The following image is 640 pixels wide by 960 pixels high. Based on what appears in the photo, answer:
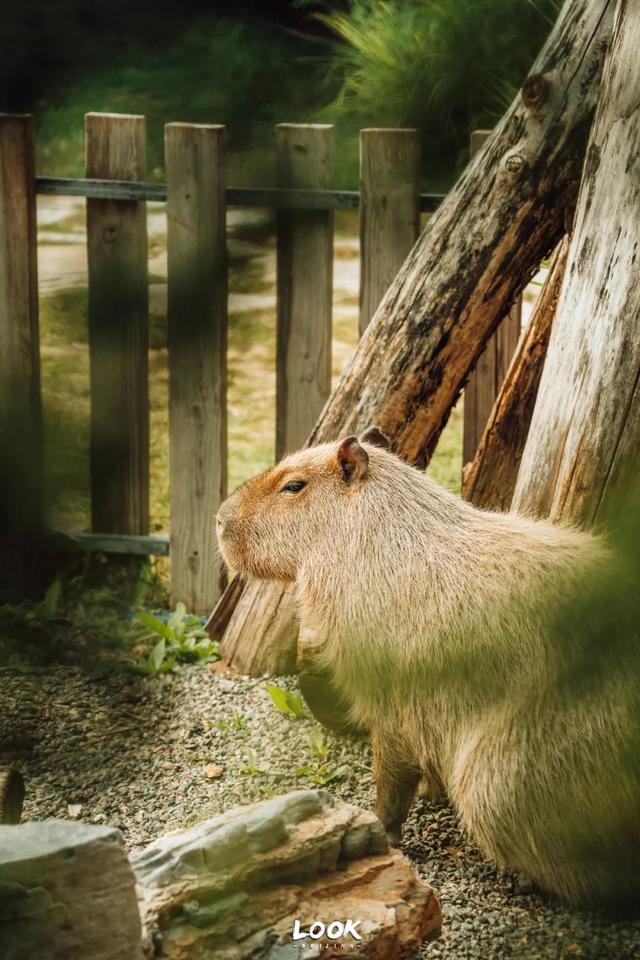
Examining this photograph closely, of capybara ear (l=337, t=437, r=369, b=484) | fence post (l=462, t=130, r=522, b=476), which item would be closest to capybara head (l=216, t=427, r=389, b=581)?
capybara ear (l=337, t=437, r=369, b=484)

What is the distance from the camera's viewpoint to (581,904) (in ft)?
8.37

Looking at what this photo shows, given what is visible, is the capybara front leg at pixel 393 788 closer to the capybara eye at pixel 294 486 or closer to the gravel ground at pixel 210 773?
the gravel ground at pixel 210 773

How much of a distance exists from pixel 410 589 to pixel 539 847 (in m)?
0.63

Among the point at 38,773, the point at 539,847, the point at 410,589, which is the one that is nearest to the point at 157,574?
the point at 38,773

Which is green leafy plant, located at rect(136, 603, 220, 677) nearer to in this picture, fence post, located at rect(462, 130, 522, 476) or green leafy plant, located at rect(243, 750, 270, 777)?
green leafy plant, located at rect(243, 750, 270, 777)

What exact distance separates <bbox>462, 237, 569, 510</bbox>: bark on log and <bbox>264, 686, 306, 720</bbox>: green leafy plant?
86 centimetres

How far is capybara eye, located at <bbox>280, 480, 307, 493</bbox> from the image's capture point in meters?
2.92

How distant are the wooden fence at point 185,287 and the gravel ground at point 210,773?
574 mm

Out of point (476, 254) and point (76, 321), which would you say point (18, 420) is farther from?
point (476, 254)

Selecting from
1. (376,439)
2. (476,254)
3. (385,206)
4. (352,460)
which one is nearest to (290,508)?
(352,460)

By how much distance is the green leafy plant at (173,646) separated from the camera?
3881 mm

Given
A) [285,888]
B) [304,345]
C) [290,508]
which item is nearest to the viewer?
[285,888]

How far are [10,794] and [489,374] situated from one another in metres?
2.31

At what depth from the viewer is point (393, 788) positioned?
292 cm
